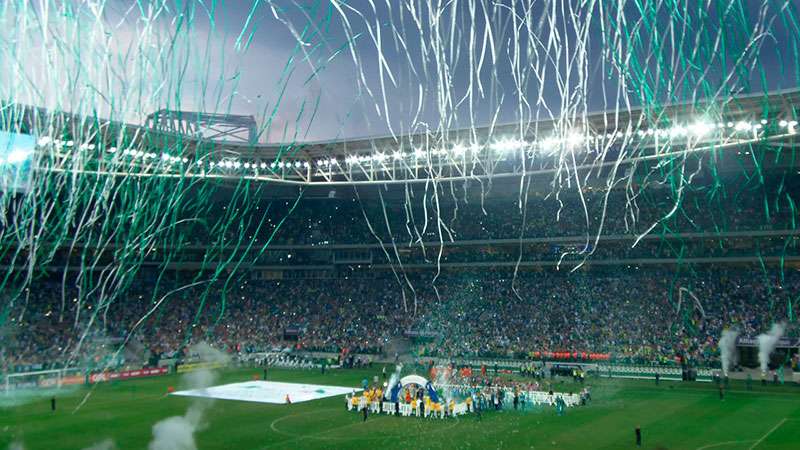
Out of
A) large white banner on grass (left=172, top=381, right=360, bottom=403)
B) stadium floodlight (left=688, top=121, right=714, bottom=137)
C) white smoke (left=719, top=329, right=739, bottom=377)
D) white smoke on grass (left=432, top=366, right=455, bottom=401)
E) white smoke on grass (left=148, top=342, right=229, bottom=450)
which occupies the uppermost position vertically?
stadium floodlight (left=688, top=121, right=714, bottom=137)

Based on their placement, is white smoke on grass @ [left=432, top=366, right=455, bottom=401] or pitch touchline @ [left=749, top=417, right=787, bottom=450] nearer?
pitch touchline @ [left=749, top=417, right=787, bottom=450]

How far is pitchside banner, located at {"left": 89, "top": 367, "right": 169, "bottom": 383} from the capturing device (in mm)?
28834

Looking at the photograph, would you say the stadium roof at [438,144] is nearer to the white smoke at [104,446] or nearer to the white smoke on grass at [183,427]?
the white smoke on grass at [183,427]

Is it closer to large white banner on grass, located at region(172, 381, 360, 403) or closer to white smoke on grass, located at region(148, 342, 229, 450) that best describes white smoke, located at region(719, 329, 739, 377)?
large white banner on grass, located at region(172, 381, 360, 403)

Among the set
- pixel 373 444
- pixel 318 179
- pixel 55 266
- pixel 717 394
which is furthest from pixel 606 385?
pixel 55 266

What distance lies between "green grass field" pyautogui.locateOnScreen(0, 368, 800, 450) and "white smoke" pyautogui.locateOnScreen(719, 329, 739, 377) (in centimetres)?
313

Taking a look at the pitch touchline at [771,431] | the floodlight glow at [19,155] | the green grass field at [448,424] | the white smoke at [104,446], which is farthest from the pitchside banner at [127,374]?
the pitch touchline at [771,431]

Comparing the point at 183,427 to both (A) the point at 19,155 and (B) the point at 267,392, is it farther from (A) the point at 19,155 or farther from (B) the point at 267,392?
(A) the point at 19,155

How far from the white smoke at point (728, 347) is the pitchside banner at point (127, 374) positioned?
25643 millimetres

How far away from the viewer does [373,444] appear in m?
15.5

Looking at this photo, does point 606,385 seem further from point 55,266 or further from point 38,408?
point 55,266

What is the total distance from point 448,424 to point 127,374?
61.3ft

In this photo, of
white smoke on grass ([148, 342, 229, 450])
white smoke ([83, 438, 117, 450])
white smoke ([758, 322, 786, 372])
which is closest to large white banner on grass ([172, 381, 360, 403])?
white smoke on grass ([148, 342, 229, 450])

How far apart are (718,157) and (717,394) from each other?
10.8m
